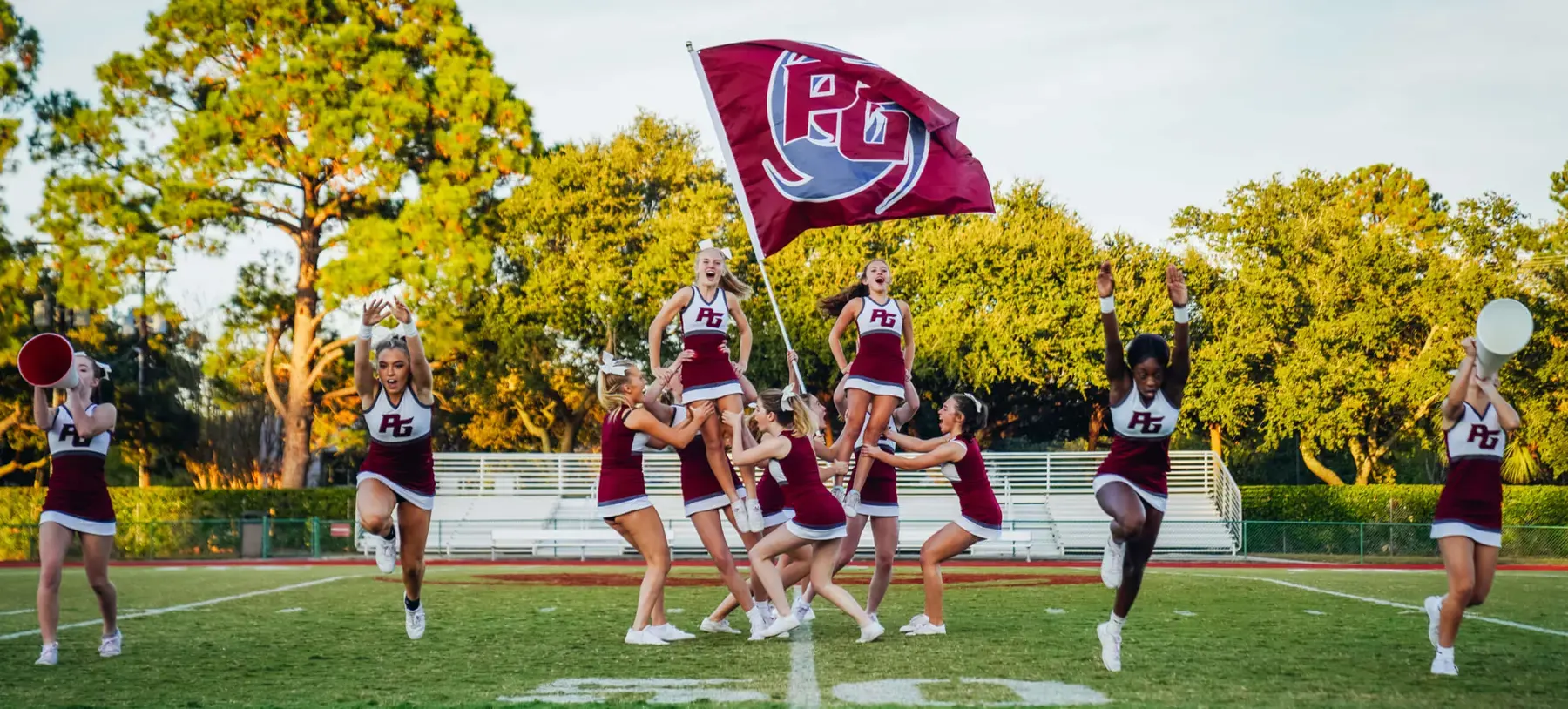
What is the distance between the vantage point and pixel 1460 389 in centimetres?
806

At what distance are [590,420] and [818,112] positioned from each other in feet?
122

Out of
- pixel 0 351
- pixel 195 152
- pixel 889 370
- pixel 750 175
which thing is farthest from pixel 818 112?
pixel 0 351

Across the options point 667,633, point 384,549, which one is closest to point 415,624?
point 384,549

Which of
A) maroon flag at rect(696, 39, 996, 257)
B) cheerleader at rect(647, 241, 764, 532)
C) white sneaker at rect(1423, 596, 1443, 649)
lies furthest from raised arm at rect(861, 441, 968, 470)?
white sneaker at rect(1423, 596, 1443, 649)

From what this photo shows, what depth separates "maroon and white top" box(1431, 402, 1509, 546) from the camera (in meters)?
8.09

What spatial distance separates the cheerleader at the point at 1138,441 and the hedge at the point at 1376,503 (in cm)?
2713

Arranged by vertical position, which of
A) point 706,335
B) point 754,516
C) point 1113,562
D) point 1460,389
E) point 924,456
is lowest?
point 1113,562

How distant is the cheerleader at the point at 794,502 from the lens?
951 centimetres

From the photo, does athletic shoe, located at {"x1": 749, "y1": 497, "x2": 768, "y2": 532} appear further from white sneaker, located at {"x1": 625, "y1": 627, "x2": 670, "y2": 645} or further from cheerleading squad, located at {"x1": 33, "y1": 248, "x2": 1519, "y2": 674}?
white sneaker, located at {"x1": 625, "y1": 627, "x2": 670, "y2": 645}

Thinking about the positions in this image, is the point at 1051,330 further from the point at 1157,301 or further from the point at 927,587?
the point at 927,587

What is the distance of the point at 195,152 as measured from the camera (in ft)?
108

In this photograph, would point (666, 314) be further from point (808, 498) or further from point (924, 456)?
point (924, 456)

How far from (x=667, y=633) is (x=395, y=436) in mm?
2508

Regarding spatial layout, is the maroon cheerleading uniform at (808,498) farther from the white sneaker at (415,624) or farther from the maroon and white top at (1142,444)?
the white sneaker at (415,624)
